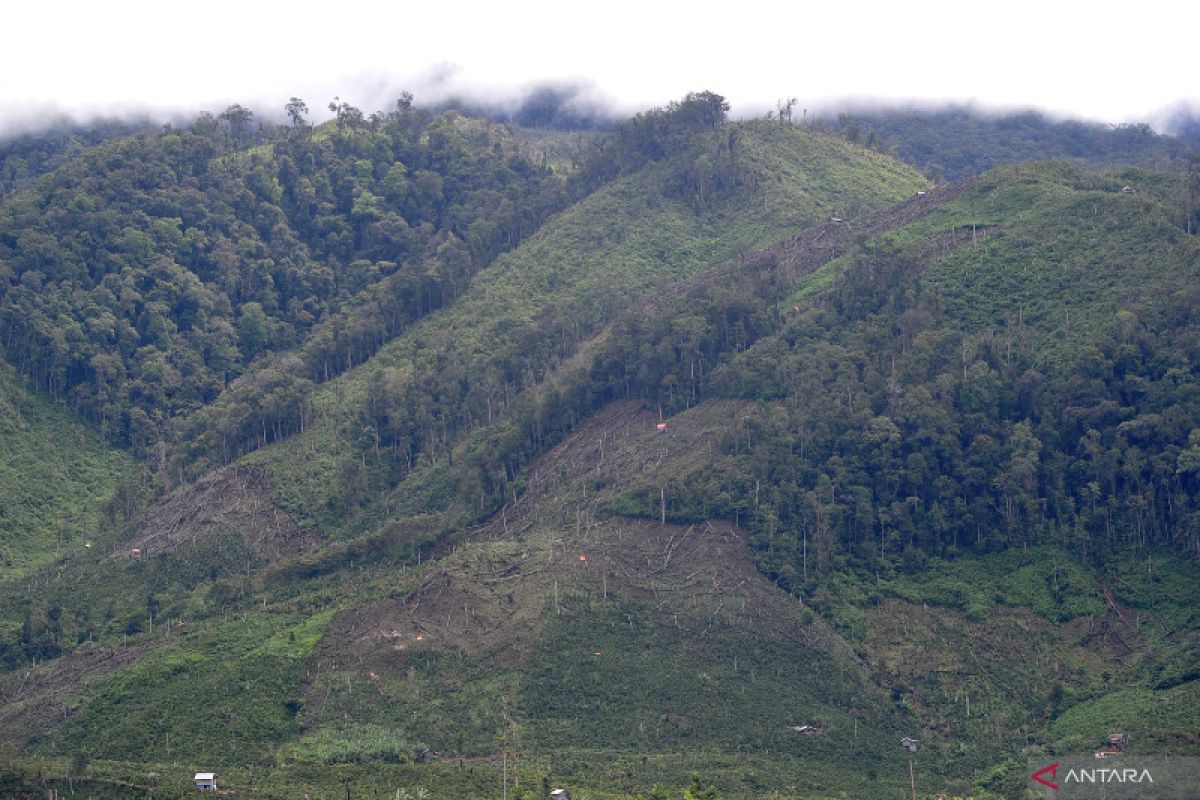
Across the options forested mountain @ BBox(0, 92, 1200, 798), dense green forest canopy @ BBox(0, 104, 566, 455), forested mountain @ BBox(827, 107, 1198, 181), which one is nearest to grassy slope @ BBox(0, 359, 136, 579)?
forested mountain @ BBox(0, 92, 1200, 798)

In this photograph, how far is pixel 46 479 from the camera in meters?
80.8

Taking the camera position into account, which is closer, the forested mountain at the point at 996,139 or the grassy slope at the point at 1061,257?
the grassy slope at the point at 1061,257

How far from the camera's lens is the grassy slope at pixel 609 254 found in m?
80.2

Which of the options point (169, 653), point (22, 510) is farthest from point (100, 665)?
point (22, 510)

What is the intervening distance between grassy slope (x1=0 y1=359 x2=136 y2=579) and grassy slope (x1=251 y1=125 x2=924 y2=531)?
30.5ft

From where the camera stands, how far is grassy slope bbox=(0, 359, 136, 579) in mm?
77125

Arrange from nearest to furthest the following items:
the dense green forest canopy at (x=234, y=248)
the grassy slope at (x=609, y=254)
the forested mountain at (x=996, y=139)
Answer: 1. the grassy slope at (x=609, y=254)
2. the dense green forest canopy at (x=234, y=248)
3. the forested mountain at (x=996, y=139)

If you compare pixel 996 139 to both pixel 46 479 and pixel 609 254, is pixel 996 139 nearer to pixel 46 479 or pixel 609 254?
pixel 609 254

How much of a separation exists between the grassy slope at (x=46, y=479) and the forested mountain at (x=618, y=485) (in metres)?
0.22

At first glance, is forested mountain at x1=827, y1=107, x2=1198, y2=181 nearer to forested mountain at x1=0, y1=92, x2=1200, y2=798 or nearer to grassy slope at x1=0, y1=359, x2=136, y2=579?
forested mountain at x1=0, y1=92, x2=1200, y2=798

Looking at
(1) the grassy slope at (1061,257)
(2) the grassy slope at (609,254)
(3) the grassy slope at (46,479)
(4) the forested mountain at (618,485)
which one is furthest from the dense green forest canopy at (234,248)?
(1) the grassy slope at (1061,257)

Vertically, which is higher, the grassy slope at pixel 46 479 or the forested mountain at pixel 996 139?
the forested mountain at pixel 996 139

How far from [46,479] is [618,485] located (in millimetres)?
29703

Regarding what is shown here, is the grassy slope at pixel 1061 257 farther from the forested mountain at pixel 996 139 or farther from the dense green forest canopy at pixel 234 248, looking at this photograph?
the forested mountain at pixel 996 139
